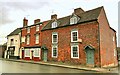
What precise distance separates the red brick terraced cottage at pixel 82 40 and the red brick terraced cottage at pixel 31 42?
14.6ft

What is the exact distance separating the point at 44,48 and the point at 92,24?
39.1ft

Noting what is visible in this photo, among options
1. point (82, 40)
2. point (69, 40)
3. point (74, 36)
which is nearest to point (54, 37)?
point (69, 40)

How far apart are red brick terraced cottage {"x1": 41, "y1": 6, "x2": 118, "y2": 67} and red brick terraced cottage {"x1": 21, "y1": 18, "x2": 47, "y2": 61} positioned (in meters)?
4.45

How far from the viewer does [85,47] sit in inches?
860

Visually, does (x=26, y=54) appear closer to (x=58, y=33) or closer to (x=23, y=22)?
(x=23, y=22)

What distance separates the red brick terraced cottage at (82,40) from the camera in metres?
21.0

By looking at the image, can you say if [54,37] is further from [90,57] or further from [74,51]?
[90,57]

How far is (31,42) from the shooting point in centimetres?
3478

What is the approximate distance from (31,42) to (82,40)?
1586cm

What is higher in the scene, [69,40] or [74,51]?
[69,40]

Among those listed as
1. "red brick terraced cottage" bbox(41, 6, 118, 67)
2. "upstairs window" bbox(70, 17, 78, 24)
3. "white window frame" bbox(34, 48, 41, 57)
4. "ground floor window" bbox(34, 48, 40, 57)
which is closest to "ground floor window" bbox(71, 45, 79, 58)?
"red brick terraced cottage" bbox(41, 6, 118, 67)

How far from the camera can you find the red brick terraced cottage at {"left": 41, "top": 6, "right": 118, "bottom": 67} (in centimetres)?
2103

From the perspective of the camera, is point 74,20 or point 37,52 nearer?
point 74,20

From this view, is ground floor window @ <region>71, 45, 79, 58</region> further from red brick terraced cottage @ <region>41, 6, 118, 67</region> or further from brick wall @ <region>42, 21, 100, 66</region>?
brick wall @ <region>42, 21, 100, 66</region>
